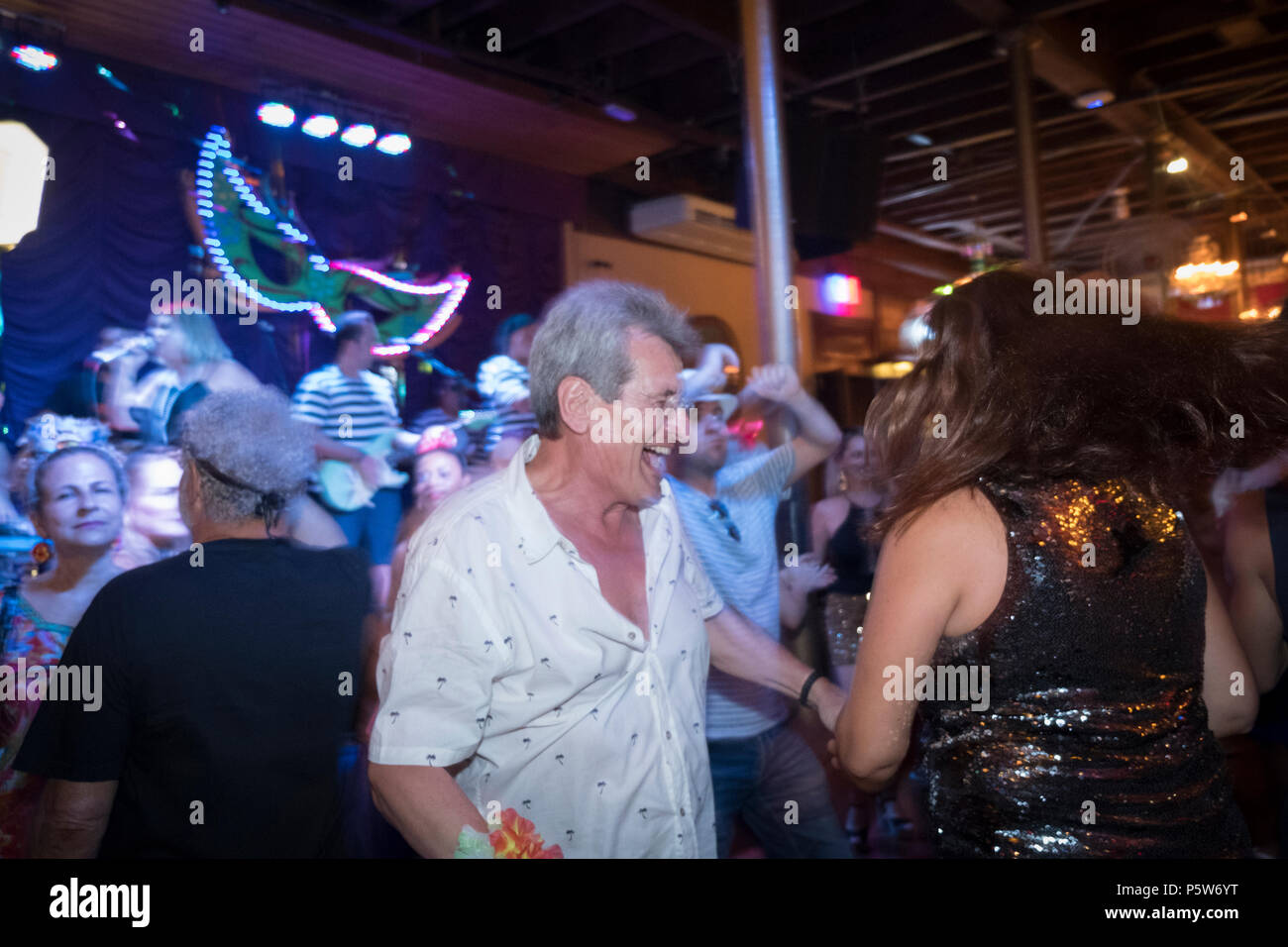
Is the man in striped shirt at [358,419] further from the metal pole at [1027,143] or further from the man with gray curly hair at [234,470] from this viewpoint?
the metal pole at [1027,143]

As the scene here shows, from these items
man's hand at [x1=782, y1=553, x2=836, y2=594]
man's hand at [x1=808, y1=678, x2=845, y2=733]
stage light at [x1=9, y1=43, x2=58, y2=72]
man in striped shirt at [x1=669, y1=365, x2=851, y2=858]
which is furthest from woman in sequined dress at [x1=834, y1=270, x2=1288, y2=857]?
stage light at [x1=9, y1=43, x2=58, y2=72]

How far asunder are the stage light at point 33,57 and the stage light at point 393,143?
5.91ft

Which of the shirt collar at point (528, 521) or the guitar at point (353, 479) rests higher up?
the guitar at point (353, 479)

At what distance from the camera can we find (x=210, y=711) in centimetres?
165

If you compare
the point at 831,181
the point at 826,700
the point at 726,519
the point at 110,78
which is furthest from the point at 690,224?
the point at 826,700

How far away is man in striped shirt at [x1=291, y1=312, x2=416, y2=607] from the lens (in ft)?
15.6

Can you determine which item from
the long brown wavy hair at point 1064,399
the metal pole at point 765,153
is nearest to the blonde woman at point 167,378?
the metal pole at point 765,153

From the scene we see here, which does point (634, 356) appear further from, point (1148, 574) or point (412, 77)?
point (412, 77)

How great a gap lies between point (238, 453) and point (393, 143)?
4772 millimetres

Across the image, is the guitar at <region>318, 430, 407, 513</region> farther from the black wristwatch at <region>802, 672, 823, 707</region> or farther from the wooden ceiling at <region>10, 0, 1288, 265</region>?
the black wristwatch at <region>802, 672, 823, 707</region>

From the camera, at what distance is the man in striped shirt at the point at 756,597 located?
2352 millimetres

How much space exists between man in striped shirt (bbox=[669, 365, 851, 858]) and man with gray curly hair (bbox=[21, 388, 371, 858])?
0.89 metres
